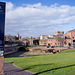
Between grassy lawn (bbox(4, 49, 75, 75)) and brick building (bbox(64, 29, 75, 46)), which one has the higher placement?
brick building (bbox(64, 29, 75, 46))

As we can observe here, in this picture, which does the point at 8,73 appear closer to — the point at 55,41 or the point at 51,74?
the point at 51,74

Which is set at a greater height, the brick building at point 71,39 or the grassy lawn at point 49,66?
the brick building at point 71,39

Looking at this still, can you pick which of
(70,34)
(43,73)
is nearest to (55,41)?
(70,34)

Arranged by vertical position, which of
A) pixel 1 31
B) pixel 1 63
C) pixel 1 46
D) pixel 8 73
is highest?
pixel 1 31

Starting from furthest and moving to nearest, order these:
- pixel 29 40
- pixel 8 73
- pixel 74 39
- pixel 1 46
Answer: pixel 29 40 → pixel 74 39 → pixel 8 73 → pixel 1 46

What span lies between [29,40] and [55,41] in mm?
40941

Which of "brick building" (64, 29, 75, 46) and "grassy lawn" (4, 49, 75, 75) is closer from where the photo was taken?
"grassy lawn" (4, 49, 75, 75)

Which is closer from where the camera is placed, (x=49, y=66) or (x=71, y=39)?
(x=49, y=66)

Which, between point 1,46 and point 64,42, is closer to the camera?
point 1,46

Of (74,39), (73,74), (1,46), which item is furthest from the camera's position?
(74,39)

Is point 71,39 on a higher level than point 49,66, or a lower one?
higher

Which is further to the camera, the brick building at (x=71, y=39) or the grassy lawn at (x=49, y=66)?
the brick building at (x=71, y=39)

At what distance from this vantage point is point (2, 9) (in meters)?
7.03

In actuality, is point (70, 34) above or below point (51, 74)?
above
